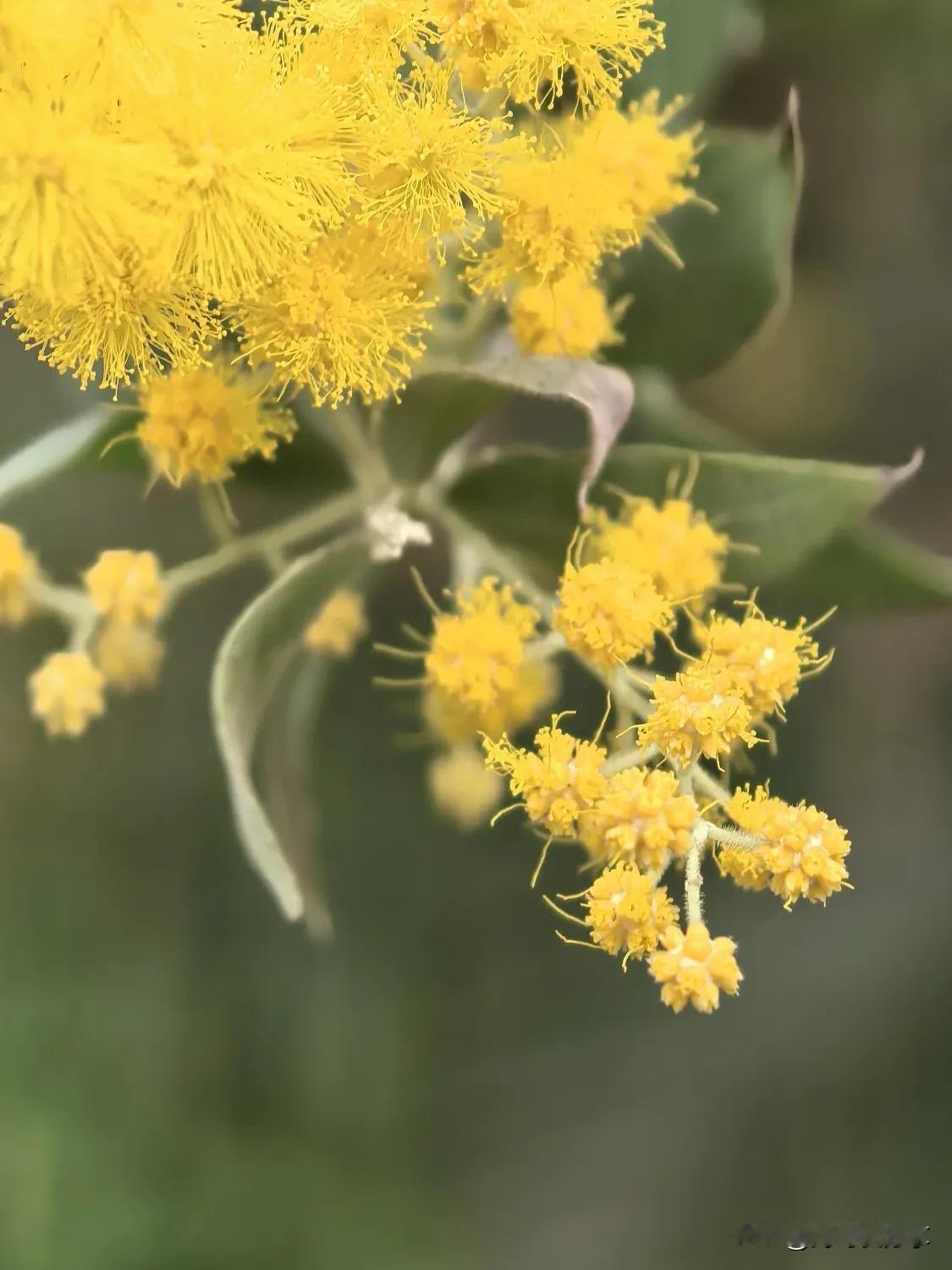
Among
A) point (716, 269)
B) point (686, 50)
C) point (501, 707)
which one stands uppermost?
point (686, 50)

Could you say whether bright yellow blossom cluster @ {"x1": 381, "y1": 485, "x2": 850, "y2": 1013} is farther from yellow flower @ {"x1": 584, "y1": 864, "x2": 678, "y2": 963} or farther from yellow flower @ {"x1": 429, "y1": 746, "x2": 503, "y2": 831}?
yellow flower @ {"x1": 429, "y1": 746, "x2": 503, "y2": 831}

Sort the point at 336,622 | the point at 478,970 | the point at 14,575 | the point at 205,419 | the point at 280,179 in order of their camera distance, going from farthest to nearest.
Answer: the point at 478,970
the point at 336,622
the point at 14,575
the point at 205,419
the point at 280,179

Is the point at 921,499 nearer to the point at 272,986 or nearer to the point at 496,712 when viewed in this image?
the point at 496,712

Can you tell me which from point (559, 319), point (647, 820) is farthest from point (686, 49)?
point (647, 820)

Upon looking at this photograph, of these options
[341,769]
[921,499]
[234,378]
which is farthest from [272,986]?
[921,499]

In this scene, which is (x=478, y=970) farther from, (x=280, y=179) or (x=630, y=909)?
(x=280, y=179)

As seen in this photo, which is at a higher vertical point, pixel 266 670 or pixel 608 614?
pixel 266 670

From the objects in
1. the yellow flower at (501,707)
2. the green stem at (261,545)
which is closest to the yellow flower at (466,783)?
the yellow flower at (501,707)

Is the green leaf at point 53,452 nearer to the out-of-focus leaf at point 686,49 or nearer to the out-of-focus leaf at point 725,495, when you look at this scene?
the out-of-focus leaf at point 725,495
